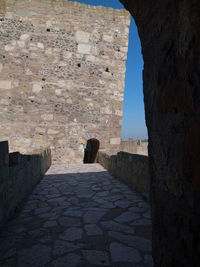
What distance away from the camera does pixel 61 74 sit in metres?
9.31

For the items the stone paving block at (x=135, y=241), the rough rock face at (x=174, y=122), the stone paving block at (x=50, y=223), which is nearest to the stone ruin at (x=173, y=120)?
the rough rock face at (x=174, y=122)

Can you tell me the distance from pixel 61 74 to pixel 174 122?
887 cm

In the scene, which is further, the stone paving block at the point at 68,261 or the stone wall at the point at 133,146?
the stone wall at the point at 133,146

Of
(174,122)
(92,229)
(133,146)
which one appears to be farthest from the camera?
(133,146)

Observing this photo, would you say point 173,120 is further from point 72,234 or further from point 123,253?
point 72,234

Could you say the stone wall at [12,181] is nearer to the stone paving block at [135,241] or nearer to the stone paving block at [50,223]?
the stone paving block at [50,223]

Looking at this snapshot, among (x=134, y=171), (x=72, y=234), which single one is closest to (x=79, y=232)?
(x=72, y=234)

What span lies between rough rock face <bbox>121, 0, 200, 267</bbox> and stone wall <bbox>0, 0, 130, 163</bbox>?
317 inches

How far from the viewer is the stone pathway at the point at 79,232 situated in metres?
1.86

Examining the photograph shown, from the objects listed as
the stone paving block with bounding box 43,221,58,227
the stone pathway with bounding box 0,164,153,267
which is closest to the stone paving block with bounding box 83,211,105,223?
the stone pathway with bounding box 0,164,153,267

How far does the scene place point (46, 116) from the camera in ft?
29.9

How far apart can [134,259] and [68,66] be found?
8.83m

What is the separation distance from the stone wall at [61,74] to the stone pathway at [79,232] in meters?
5.44

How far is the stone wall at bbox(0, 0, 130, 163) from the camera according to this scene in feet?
29.1
